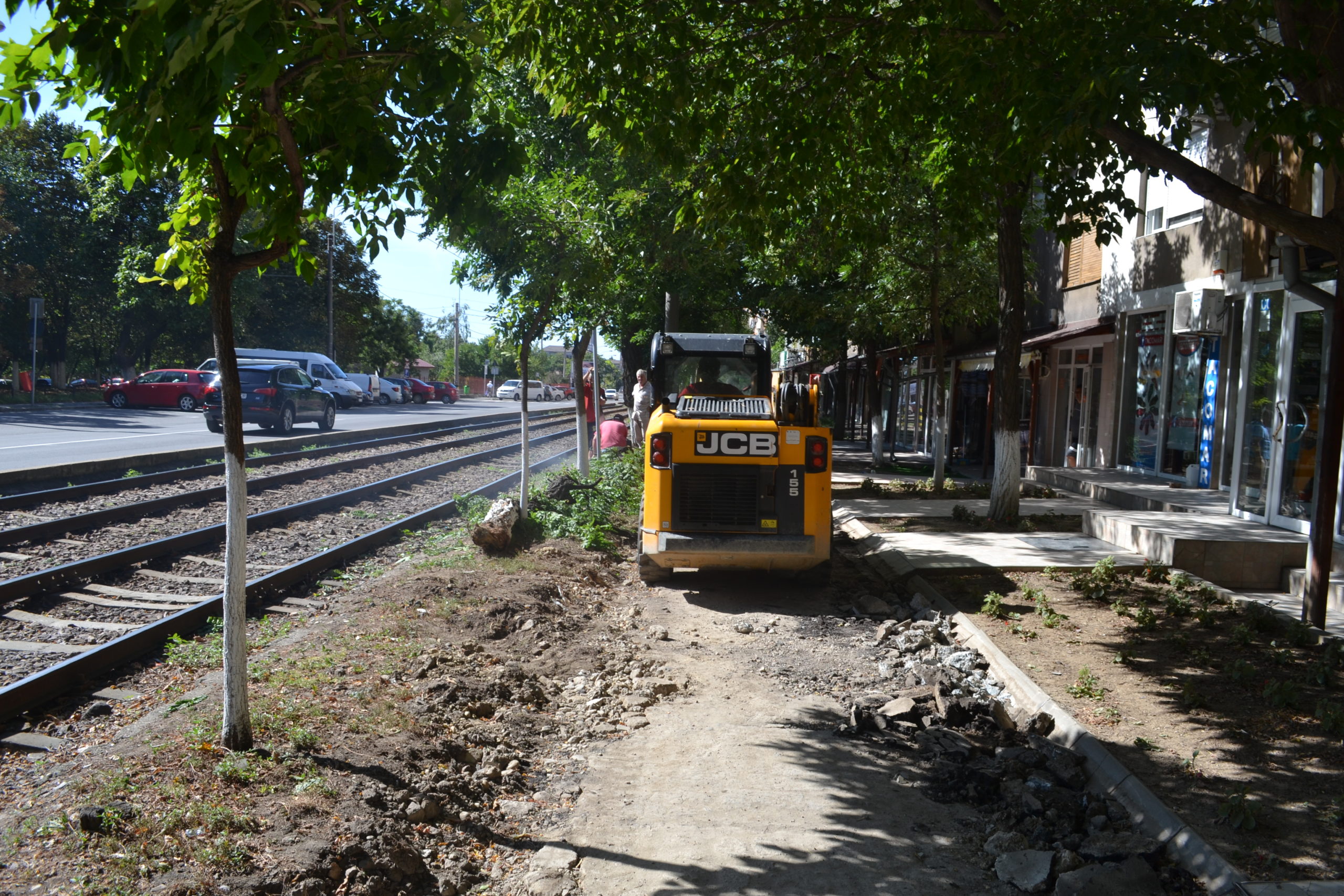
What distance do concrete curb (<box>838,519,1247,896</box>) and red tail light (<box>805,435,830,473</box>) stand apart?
1666mm

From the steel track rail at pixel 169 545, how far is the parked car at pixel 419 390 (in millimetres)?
43485

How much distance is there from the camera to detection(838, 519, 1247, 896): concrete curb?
4.08m

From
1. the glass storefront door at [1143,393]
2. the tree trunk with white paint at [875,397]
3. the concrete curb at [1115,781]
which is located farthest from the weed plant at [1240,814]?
the tree trunk with white paint at [875,397]

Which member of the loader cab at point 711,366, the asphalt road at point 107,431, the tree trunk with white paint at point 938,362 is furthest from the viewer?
the asphalt road at point 107,431

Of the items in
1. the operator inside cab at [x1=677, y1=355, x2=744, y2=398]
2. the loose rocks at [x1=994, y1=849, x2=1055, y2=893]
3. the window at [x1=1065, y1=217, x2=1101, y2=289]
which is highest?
the window at [x1=1065, y1=217, x2=1101, y2=289]

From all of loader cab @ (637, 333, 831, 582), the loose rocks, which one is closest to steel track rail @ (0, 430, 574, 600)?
loader cab @ (637, 333, 831, 582)

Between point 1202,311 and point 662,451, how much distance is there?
9.70m

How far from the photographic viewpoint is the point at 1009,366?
519 inches

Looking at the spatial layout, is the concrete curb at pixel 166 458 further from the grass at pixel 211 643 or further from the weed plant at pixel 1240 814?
the weed plant at pixel 1240 814

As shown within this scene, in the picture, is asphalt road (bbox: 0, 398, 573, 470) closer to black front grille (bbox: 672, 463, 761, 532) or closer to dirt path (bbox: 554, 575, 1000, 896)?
black front grille (bbox: 672, 463, 761, 532)

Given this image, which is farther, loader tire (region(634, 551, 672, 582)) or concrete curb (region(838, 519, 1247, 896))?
loader tire (region(634, 551, 672, 582))

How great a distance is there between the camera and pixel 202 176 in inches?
189

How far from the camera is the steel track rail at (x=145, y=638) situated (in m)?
5.66

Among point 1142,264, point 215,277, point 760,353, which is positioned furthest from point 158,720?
point 1142,264
